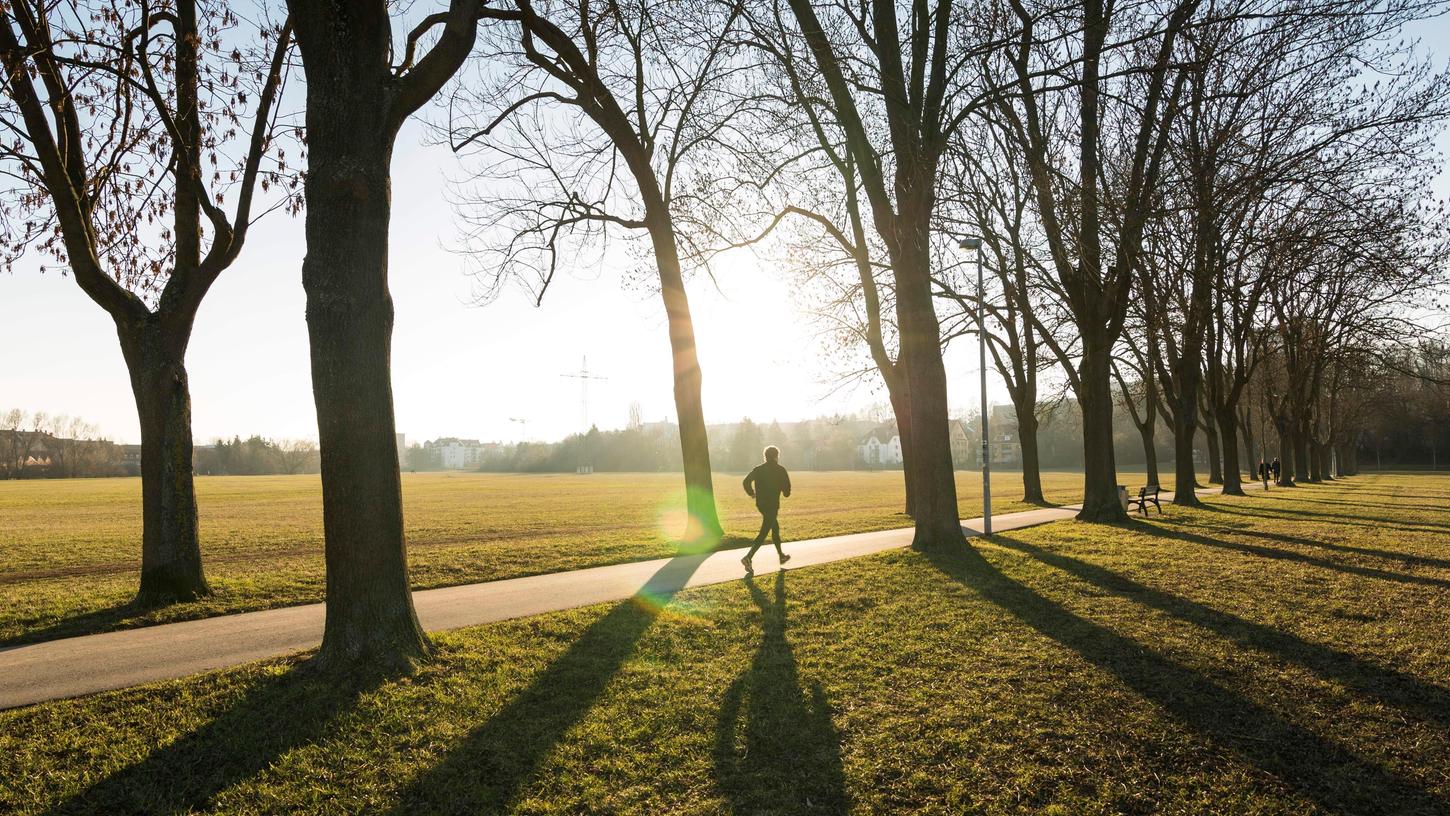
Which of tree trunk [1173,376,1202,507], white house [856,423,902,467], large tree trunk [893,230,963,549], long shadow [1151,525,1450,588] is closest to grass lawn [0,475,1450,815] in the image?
long shadow [1151,525,1450,588]

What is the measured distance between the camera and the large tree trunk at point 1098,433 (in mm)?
18344

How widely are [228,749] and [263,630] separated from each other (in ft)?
11.6

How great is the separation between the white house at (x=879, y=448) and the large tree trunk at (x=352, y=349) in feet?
404

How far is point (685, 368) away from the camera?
615 inches

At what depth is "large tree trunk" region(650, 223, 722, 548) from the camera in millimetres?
15453

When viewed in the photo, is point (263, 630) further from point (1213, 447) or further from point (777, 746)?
point (1213, 447)

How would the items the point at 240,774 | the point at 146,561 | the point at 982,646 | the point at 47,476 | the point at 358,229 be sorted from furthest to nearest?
the point at 47,476 < the point at 146,561 < the point at 982,646 < the point at 358,229 < the point at 240,774

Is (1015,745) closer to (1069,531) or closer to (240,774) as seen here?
(240,774)

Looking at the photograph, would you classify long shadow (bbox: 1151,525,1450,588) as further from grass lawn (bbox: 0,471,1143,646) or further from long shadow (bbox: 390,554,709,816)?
long shadow (bbox: 390,554,709,816)

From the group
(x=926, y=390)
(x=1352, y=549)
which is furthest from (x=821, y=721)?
(x=1352, y=549)

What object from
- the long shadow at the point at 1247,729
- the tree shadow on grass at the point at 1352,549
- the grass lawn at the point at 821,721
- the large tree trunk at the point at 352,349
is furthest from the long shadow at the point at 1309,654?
the large tree trunk at the point at 352,349

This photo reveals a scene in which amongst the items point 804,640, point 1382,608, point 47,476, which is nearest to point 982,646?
point 804,640

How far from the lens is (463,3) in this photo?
6902 mm

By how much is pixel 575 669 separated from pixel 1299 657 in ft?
18.5
